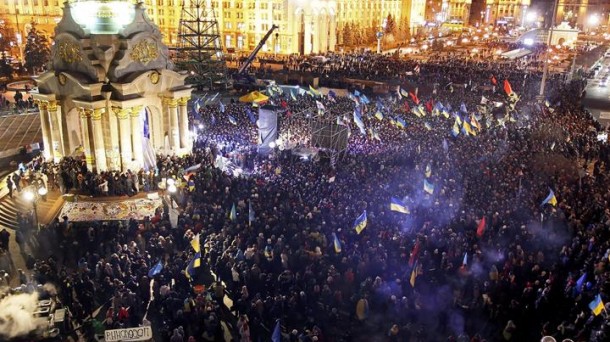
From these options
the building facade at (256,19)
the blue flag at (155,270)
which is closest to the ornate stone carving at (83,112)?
the blue flag at (155,270)

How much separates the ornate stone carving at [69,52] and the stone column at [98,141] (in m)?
3.07

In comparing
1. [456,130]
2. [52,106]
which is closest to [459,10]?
[456,130]

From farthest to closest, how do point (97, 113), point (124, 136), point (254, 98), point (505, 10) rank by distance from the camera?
1. point (505, 10)
2. point (254, 98)
3. point (124, 136)
4. point (97, 113)

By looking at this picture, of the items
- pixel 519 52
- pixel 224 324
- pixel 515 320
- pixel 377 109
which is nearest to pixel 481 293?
pixel 515 320

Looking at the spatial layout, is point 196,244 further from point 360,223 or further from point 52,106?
point 52,106

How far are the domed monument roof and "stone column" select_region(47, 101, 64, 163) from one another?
4.50 m

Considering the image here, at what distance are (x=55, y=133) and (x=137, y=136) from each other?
185 inches

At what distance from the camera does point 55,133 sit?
92.9 feet

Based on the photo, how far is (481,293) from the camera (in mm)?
16578

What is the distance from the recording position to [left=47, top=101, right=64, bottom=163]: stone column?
27.7 metres

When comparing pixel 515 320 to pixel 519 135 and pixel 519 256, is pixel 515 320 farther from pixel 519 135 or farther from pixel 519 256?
pixel 519 135

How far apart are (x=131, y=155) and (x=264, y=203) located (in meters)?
9.64

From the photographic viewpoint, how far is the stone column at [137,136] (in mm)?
27453

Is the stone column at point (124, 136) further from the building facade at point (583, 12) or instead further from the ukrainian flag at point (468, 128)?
the building facade at point (583, 12)
